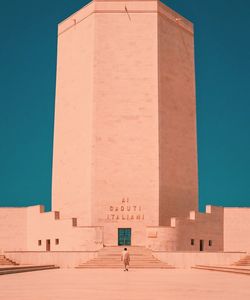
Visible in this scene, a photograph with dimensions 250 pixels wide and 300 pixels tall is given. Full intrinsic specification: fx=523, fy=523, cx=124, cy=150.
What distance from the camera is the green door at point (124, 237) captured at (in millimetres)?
35062

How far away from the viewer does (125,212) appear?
35969 mm

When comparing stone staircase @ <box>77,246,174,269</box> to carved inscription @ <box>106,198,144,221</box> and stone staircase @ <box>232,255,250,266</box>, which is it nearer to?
stone staircase @ <box>232,255,250,266</box>

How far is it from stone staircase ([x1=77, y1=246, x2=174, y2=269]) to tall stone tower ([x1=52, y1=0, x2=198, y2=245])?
374cm

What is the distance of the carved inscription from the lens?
1406 inches

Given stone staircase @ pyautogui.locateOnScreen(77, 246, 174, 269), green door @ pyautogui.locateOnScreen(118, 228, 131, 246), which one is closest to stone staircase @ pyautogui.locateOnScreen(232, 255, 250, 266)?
stone staircase @ pyautogui.locateOnScreen(77, 246, 174, 269)

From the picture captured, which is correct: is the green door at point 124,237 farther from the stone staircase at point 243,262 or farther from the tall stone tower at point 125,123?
the stone staircase at point 243,262

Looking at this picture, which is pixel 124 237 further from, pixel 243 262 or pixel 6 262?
pixel 243 262

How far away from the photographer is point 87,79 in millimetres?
38125

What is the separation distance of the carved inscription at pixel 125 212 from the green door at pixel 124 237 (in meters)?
0.84

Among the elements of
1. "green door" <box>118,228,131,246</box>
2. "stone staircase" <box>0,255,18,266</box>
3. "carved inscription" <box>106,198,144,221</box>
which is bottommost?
"stone staircase" <box>0,255,18,266</box>

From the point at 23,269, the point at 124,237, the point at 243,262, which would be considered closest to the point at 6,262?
the point at 23,269

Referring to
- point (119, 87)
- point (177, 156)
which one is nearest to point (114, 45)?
point (119, 87)

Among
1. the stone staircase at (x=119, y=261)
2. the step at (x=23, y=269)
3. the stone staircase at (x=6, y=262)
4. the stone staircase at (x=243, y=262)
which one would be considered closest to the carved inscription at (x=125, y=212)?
the stone staircase at (x=119, y=261)

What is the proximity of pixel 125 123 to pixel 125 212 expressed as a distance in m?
6.30
